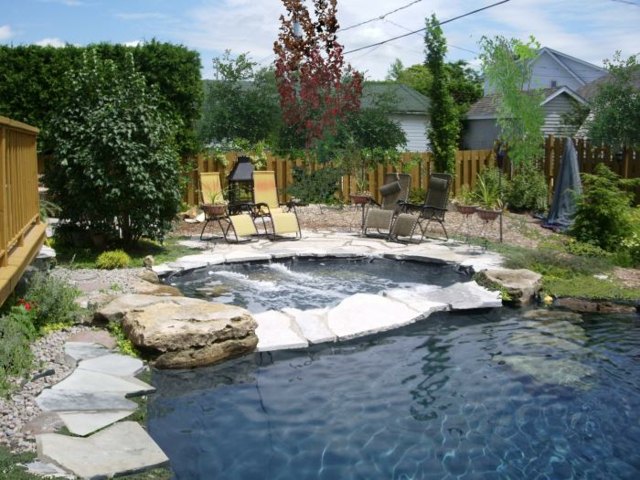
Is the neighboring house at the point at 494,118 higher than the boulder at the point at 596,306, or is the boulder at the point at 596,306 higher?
the neighboring house at the point at 494,118

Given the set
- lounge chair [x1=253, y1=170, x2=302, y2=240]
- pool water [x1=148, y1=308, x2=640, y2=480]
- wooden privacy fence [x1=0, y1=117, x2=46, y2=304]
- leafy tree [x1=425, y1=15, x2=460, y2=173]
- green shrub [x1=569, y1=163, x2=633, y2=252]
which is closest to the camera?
pool water [x1=148, y1=308, x2=640, y2=480]

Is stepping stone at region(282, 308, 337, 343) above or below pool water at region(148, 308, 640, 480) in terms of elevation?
Result: above

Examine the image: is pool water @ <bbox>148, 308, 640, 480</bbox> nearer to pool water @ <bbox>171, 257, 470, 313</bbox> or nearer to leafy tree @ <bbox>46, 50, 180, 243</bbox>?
pool water @ <bbox>171, 257, 470, 313</bbox>

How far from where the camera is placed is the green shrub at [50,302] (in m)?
5.28

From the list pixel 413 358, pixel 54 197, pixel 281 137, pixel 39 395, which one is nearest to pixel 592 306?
pixel 413 358

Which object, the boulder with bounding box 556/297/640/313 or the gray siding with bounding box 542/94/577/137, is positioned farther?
the gray siding with bounding box 542/94/577/137

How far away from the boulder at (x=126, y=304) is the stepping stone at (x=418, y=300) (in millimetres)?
1982

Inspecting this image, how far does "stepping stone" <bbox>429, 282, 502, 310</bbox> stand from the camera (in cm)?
636

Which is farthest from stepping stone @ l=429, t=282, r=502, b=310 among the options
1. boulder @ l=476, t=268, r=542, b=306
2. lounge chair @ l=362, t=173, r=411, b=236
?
lounge chair @ l=362, t=173, r=411, b=236

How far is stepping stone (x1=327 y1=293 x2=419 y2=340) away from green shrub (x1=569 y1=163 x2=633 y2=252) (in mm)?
4318

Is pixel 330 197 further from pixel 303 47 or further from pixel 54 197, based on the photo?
pixel 54 197

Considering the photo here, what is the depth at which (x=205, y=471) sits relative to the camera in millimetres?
3363

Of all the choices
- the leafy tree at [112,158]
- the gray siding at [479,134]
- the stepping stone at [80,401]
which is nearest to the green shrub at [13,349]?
the stepping stone at [80,401]

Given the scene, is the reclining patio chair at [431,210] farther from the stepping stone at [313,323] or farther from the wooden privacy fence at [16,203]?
the wooden privacy fence at [16,203]
